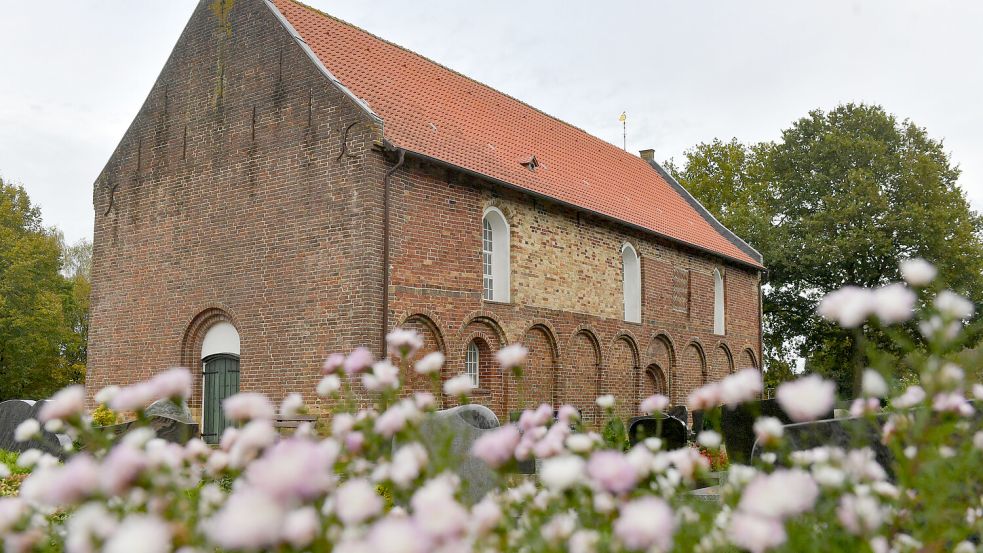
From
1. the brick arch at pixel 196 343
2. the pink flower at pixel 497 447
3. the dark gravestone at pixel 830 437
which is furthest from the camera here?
the brick arch at pixel 196 343

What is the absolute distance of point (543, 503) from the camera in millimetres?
3121

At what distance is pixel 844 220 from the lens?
30.8 meters

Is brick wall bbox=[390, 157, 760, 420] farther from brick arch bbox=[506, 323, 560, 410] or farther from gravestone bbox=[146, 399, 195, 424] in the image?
gravestone bbox=[146, 399, 195, 424]

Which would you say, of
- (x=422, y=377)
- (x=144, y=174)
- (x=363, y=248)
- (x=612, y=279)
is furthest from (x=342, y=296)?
(x=612, y=279)

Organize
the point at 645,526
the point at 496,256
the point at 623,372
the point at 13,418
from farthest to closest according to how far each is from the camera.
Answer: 1. the point at 623,372
2. the point at 496,256
3. the point at 13,418
4. the point at 645,526

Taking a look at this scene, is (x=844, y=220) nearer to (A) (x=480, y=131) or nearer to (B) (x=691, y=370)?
(B) (x=691, y=370)

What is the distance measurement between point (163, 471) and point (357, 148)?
44.5 feet

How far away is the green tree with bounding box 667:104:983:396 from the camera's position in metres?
30.6

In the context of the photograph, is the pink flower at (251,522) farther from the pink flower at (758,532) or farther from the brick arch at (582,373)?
the brick arch at (582,373)

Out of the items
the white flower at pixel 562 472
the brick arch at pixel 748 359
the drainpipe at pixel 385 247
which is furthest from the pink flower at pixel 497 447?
the brick arch at pixel 748 359

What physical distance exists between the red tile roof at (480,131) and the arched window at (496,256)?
2.90ft

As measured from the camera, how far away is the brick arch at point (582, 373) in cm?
1917

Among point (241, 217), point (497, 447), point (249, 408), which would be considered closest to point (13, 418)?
point (241, 217)

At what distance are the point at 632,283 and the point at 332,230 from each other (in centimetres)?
935
